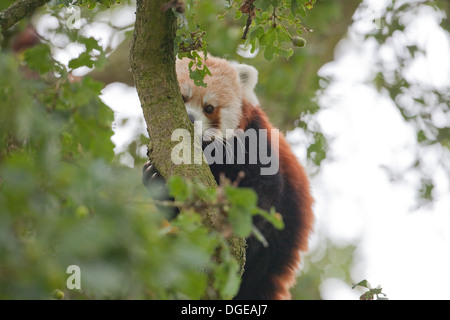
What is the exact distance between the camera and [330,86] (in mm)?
6723

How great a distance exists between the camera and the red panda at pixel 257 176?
4.03 metres

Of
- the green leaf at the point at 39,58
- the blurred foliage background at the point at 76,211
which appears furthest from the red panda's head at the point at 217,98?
the green leaf at the point at 39,58

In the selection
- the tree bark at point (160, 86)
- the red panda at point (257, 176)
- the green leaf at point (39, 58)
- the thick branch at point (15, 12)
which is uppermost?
the green leaf at point (39, 58)

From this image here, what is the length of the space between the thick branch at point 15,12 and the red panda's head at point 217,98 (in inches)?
72.8

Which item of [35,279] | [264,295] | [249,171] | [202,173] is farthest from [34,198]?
[264,295]

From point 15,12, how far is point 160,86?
74 cm

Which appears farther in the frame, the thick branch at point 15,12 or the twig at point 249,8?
the twig at point 249,8

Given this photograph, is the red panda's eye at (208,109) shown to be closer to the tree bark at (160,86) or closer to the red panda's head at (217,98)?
the red panda's head at (217,98)

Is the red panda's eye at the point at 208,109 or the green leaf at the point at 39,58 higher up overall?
the green leaf at the point at 39,58

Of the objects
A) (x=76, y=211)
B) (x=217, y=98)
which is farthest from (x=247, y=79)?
(x=76, y=211)

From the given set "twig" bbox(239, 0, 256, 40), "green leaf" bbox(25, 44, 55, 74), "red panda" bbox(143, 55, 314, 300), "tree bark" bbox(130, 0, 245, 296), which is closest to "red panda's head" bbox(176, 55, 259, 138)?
"red panda" bbox(143, 55, 314, 300)

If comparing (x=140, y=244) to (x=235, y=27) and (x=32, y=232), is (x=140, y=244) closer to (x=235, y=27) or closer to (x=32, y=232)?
(x=32, y=232)
